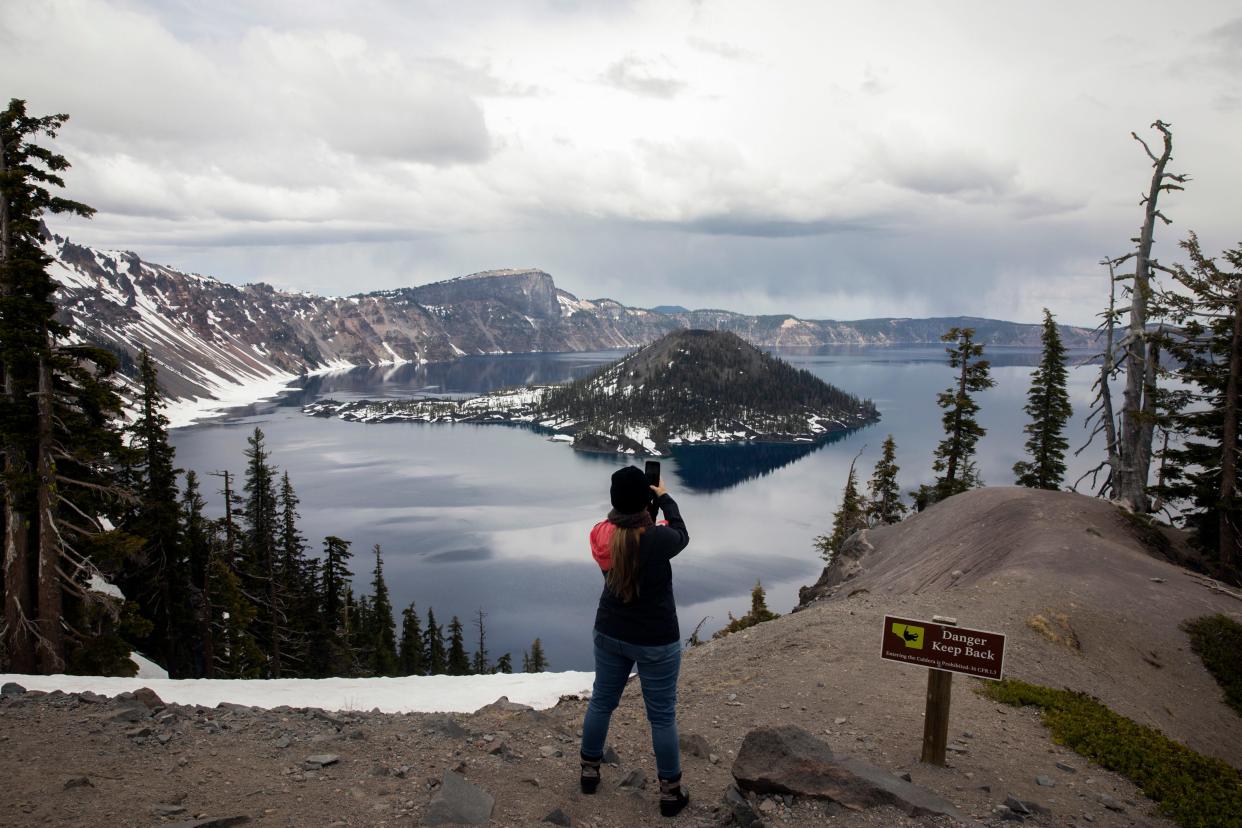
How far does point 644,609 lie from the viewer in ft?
21.5

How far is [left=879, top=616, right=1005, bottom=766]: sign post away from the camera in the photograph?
798 centimetres

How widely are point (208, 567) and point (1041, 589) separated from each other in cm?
3016

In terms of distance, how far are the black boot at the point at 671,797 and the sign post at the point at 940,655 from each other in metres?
2.98

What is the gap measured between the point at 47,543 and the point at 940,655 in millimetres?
19356

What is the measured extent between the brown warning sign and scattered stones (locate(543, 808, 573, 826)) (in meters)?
4.08

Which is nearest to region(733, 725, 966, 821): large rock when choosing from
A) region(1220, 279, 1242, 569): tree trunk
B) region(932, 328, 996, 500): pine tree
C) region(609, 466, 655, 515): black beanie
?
region(609, 466, 655, 515): black beanie

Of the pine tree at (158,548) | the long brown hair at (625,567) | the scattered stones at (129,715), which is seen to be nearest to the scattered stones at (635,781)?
the long brown hair at (625,567)

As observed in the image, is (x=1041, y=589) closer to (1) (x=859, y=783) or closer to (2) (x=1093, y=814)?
(2) (x=1093, y=814)

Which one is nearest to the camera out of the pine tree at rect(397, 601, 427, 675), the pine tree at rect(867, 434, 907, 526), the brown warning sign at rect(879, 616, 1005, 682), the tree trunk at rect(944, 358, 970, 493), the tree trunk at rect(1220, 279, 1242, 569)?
the brown warning sign at rect(879, 616, 1005, 682)

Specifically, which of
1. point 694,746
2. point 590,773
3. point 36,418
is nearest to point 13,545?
point 36,418

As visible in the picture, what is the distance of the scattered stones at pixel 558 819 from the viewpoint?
Result: 21.3ft

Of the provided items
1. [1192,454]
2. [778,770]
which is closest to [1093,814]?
[778,770]

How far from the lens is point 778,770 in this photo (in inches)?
280

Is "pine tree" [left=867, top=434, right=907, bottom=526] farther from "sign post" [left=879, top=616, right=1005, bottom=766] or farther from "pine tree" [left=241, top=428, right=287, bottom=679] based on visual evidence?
"sign post" [left=879, top=616, right=1005, bottom=766]
